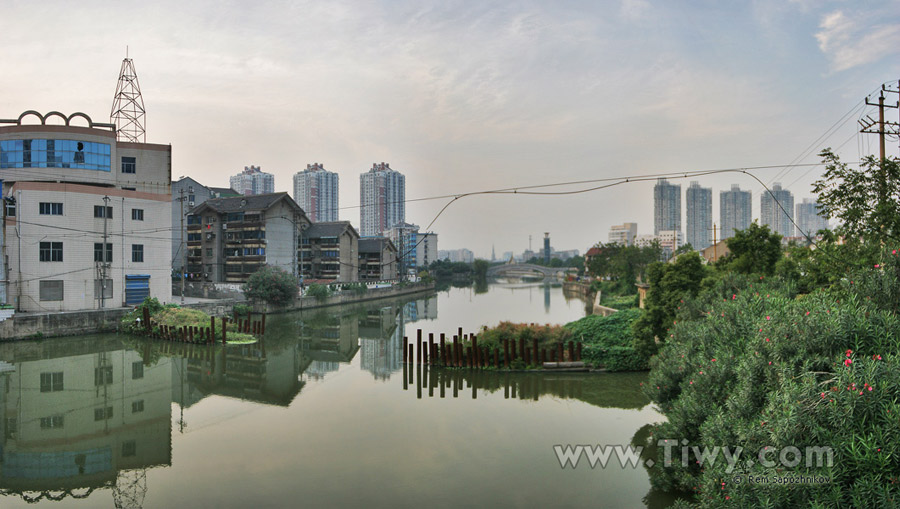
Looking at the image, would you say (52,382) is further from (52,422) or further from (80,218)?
(80,218)

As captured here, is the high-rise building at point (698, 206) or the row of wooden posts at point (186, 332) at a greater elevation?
the high-rise building at point (698, 206)

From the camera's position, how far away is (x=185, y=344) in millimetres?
19219

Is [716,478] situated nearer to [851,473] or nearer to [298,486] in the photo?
[851,473]

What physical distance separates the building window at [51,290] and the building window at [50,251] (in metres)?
0.98

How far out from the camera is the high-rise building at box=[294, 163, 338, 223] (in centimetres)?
8281

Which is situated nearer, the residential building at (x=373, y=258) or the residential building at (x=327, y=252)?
the residential building at (x=327, y=252)

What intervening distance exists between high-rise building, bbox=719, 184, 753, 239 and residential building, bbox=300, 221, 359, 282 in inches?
2366

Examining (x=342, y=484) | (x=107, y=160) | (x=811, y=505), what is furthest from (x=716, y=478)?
(x=107, y=160)

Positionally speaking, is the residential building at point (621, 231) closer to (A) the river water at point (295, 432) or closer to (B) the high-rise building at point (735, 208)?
(B) the high-rise building at point (735, 208)

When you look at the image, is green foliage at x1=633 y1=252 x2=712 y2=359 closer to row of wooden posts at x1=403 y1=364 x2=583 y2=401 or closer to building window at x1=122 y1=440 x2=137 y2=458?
row of wooden posts at x1=403 y1=364 x2=583 y2=401

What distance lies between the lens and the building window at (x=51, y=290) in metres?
21.5

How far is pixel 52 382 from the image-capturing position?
13.6 m

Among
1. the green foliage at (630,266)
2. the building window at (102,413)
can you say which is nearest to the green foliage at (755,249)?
the building window at (102,413)

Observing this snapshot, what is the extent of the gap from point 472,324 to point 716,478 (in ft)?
73.0
